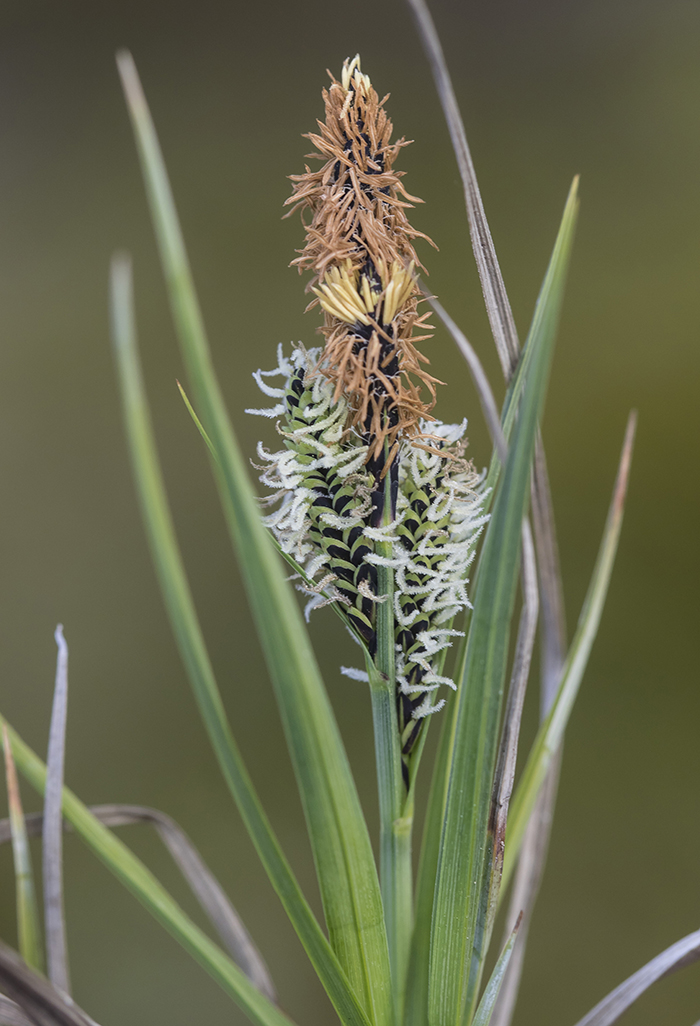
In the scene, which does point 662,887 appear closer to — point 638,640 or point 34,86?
point 638,640

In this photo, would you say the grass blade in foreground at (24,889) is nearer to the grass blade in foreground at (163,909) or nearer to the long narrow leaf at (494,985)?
the grass blade in foreground at (163,909)

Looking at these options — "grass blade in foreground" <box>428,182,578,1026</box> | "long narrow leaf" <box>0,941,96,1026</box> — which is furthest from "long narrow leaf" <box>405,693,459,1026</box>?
"long narrow leaf" <box>0,941,96,1026</box>

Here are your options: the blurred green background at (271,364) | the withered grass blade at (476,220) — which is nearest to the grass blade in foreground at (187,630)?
the withered grass blade at (476,220)

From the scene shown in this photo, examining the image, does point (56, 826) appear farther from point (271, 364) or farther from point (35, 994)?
point (271, 364)

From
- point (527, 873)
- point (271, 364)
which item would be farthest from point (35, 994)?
point (271, 364)

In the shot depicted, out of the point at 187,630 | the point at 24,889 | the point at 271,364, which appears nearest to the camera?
the point at 187,630

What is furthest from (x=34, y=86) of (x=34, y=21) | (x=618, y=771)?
(x=618, y=771)

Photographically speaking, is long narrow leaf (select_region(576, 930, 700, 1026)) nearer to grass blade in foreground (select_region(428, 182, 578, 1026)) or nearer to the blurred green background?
grass blade in foreground (select_region(428, 182, 578, 1026))
